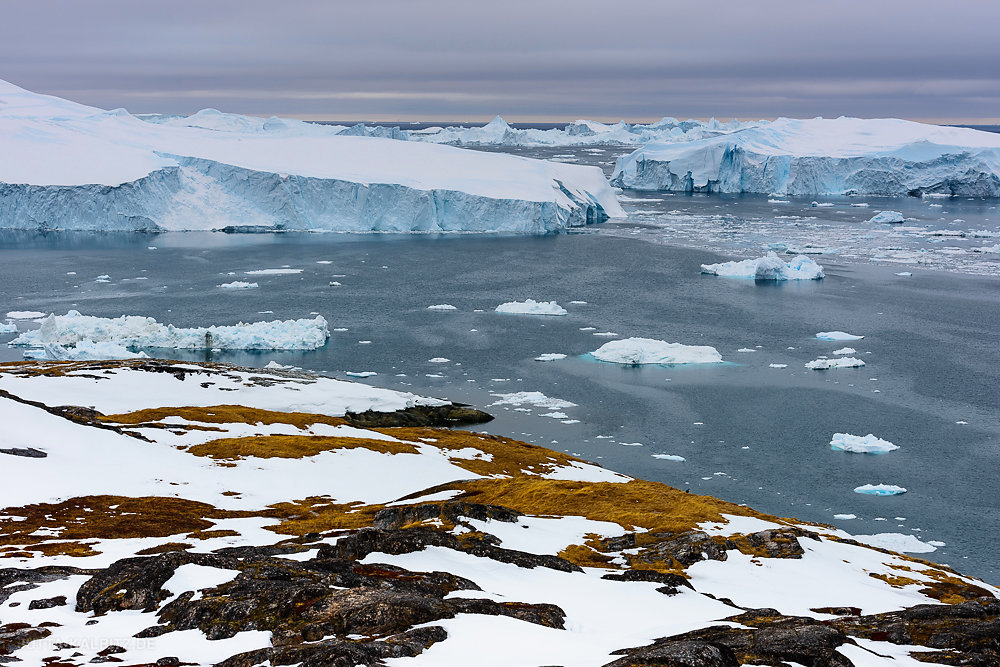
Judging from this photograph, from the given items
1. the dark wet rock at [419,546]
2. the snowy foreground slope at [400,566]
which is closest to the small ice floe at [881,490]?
the snowy foreground slope at [400,566]

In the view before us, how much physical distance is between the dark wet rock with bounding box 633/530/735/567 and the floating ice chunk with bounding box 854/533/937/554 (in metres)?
7.33

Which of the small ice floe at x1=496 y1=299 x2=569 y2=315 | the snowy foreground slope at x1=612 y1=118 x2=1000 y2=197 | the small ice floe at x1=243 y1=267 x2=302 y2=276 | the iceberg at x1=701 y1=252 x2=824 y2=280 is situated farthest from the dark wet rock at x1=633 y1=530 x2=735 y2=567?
the snowy foreground slope at x1=612 y1=118 x2=1000 y2=197

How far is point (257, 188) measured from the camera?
73.8 m

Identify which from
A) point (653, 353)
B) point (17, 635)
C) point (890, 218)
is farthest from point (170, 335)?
point (890, 218)

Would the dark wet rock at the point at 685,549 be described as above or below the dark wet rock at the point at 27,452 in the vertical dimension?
below

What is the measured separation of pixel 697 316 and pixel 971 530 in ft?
78.6

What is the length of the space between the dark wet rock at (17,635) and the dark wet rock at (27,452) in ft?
29.3

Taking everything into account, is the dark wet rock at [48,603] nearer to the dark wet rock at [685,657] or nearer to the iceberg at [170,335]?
the dark wet rock at [685,657]

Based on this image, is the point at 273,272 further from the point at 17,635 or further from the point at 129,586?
the point at 17,635

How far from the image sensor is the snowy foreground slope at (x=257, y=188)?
70812 millimetres

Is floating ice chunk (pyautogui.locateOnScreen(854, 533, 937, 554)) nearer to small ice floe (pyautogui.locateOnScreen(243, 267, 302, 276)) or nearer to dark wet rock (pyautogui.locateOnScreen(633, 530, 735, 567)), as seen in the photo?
dark wet rock (pyautogui.locateOnScreen(633, 530, 735, 567))

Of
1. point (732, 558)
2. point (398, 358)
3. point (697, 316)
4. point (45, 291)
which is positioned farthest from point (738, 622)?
point (45, 291)

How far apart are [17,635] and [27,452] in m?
9.60

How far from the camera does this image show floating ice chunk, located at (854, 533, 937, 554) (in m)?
20.8
